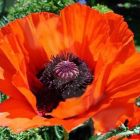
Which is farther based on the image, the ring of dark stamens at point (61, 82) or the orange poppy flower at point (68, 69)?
the ring of dark stamens at point (61, 82)

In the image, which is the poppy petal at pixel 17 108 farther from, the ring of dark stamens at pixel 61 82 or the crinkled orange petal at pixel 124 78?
the crinkled orange petal at pixel 124 78

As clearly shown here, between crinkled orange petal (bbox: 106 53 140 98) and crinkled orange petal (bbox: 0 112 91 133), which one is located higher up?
crinkled orange petal (bbox: 106 53 140 98)

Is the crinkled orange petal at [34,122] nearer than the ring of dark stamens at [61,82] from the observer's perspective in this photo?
Yes

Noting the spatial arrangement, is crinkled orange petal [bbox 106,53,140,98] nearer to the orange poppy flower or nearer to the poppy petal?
the orange poppy flower

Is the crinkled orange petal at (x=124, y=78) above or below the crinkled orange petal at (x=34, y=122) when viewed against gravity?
above

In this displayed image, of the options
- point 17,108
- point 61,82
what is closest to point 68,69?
point 61,82

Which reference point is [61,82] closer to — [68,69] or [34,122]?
[68,69]

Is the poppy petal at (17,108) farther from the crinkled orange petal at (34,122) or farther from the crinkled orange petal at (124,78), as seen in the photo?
the crinkled orange petal at (124,78)

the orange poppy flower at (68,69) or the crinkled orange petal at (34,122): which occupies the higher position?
the orange poppy flower at (68,69)

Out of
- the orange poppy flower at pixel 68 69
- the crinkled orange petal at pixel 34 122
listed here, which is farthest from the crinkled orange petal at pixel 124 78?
the crinkled orange petal at pixel 34 122

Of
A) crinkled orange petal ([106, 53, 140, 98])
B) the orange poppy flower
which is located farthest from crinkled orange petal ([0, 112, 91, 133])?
crinkled orange petal ([106, 53, 140, 98])
